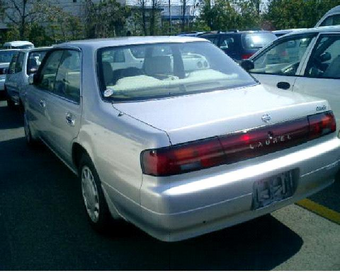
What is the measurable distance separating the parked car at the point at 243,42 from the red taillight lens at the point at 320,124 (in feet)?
25.1

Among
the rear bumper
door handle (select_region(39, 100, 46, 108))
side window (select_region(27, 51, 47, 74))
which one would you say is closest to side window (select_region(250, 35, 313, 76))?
the rear bumper

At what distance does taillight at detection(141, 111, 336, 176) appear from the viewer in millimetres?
2439

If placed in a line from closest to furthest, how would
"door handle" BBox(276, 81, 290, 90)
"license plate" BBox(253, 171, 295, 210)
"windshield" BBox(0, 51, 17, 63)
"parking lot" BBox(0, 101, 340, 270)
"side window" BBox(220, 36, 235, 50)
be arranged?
"license plate" BBox(253, 171, 295, 210), "parking lot" BBox(0, 101, 340, 270), "door handle" BBox(276, 81, 290, 90), "side window" BBox(220, 36, 235, 50), "windshield" BBox(0, 51, 17, 63)

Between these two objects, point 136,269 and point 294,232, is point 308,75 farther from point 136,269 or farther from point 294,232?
point 136,269

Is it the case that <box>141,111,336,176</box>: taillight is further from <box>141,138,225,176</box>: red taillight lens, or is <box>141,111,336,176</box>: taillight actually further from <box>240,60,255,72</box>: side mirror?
<box>240,60,255,72</box>: side mirror

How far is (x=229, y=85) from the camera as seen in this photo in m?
3.54

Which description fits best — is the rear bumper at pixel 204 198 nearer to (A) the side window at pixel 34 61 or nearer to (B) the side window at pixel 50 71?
(B) the side window at pixel 50 71

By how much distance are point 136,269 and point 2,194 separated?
2.23 metres

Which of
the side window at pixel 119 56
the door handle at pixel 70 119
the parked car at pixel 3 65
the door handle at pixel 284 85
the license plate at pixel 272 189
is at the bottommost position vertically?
the parked car at pixel 3 65

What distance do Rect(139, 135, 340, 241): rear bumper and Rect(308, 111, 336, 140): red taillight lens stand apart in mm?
337

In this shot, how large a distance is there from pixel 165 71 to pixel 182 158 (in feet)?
4.61

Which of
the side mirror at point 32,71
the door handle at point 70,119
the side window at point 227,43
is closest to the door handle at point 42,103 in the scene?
the door handle at point 70,119

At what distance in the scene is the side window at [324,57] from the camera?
14.6 ft

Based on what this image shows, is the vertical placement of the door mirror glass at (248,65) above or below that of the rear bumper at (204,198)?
above
